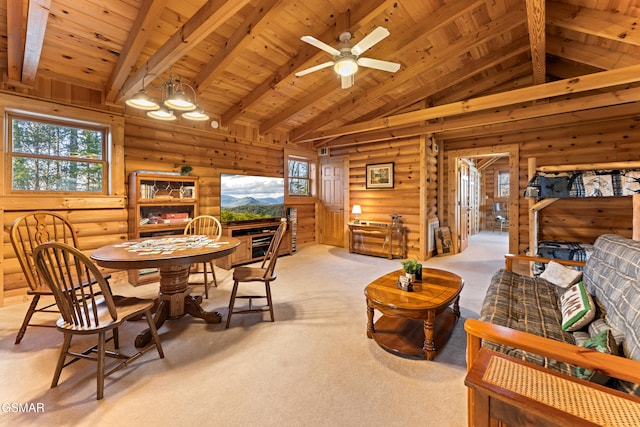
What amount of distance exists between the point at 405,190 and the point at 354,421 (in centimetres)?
463

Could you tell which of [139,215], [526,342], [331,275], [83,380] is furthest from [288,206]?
[526,342]

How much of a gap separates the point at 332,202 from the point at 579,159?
469cm

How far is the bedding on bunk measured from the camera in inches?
126

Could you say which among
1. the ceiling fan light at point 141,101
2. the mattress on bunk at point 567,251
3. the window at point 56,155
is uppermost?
the ceiling fan light at point 141,101

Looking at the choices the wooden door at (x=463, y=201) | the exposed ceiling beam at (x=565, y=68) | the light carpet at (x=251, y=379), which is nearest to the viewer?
the light carpet at (x=251, y=379)

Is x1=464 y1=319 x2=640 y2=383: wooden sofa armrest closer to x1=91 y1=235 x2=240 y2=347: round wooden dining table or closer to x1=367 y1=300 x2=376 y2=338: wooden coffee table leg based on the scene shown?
x1=367 y1=300 x2=376 y2=338: wooden coffee table leg

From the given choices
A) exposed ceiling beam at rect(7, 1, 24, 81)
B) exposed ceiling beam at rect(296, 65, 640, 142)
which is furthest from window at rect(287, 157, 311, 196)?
exposed ceiling beam at rect(7, 1, 24, 81)

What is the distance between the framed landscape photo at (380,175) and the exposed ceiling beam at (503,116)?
0.57 meters

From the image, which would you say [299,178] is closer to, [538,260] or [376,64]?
[376,64]

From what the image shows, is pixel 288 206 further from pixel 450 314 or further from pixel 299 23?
pixel 450 314

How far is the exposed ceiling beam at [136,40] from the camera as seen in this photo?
2.41 meters

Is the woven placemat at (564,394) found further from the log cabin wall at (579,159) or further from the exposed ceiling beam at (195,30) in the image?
the log cabin wall at (579,159)

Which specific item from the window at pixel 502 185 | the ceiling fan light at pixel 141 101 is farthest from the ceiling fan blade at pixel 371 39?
the window at pixel 502 185

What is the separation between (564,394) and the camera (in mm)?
991
